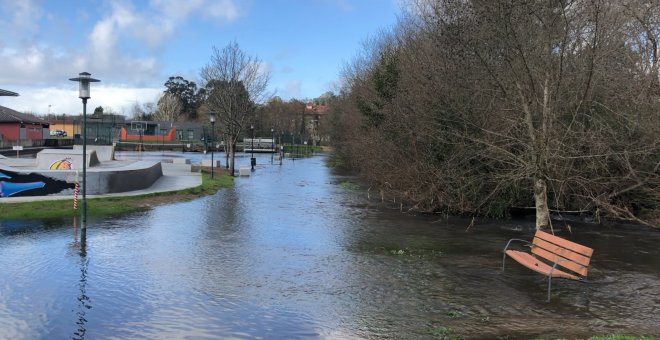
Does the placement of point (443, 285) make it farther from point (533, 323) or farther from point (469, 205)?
point (469, 205)

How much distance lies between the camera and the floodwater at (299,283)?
20.7ft

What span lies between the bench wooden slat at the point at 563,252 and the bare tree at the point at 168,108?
112296 mm

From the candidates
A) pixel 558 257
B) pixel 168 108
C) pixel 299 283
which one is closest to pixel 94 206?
pixel 299 283

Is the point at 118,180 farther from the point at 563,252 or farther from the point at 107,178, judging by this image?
the point at 563,252

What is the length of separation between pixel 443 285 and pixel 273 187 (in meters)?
17.8

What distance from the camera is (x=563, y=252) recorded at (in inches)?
337

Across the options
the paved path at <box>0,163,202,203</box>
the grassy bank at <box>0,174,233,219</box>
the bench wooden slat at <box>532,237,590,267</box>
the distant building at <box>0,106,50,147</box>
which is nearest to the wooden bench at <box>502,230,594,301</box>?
the bench wooden slat at <box>532,237,590,267</box>

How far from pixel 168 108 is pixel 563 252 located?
11596 centimetres

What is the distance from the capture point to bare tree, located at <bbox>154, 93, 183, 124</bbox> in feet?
379

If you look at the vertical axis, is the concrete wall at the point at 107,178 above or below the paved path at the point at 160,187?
above

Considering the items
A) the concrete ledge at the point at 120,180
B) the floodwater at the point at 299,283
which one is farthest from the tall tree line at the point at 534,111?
the concrete ledge at the point at 120,180

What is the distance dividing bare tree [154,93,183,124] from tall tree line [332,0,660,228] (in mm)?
103146

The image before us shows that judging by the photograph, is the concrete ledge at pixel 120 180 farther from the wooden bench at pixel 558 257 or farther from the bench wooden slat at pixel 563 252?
the bench wooden slat at pixel 563 252

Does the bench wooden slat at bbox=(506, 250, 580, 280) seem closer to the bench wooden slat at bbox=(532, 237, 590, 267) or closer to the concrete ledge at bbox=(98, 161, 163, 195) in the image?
the bench wooden slat at bbox=(532, 237, 590, 267)
